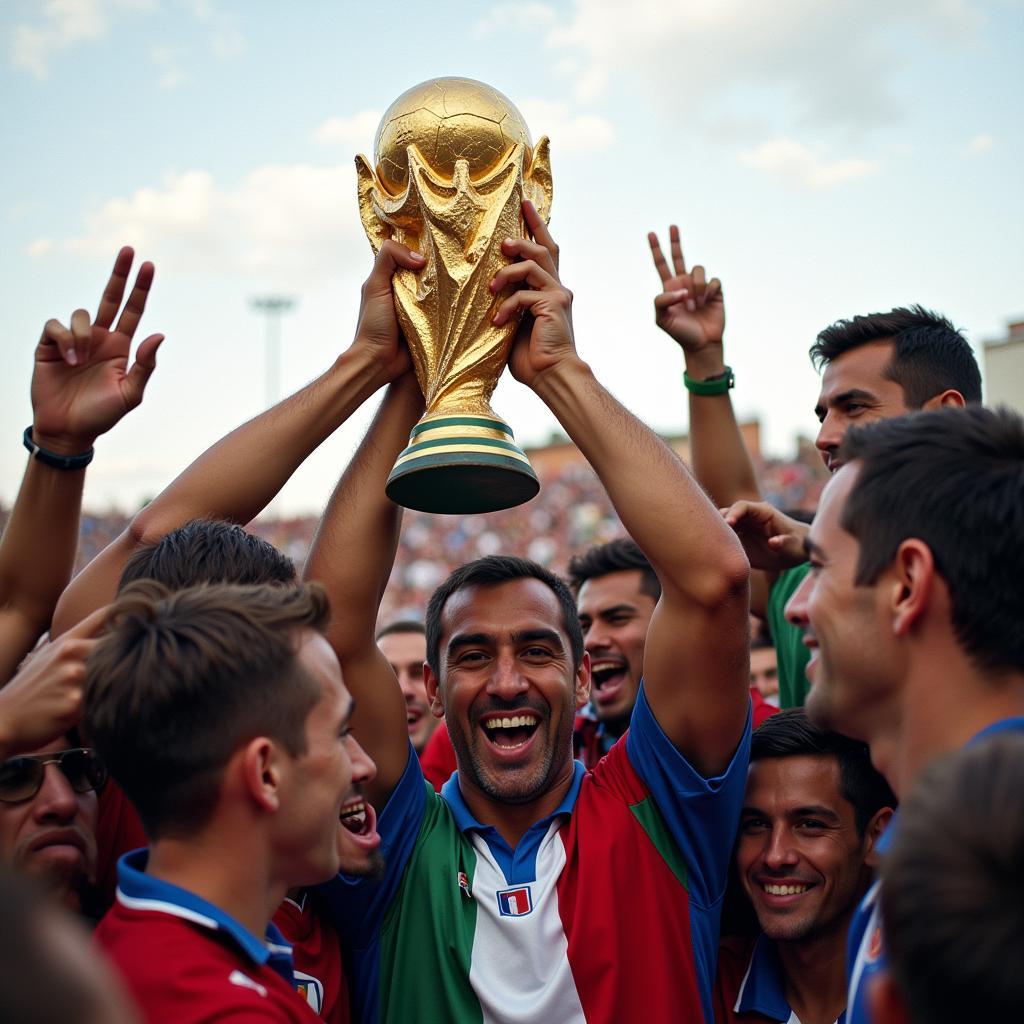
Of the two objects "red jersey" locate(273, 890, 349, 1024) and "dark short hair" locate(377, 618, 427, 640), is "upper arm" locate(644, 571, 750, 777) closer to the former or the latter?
"red jersey" locate(273, 890, 349, 1024)

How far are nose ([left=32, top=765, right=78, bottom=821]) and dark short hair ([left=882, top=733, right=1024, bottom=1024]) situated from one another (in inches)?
71.4

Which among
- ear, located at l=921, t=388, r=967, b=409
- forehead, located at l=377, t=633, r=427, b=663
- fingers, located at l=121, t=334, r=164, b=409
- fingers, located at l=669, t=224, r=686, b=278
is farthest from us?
forehead, located at l=377, t=633, r=427, b=663

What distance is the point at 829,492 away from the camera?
213 centimetres

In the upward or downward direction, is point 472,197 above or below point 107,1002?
above

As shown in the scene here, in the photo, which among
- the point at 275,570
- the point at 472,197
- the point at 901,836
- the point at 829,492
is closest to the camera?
the point at 901,836

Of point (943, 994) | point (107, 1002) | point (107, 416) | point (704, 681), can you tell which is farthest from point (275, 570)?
point (943, 994)

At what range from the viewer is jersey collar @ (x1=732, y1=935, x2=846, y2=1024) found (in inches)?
107

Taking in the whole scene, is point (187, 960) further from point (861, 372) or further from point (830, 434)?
point (861, 372)

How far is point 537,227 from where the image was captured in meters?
3.02

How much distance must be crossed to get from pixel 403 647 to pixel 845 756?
342cm

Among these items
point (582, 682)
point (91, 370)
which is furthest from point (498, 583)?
point (91, 370)

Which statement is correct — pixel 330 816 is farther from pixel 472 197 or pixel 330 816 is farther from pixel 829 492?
pixel 472 197

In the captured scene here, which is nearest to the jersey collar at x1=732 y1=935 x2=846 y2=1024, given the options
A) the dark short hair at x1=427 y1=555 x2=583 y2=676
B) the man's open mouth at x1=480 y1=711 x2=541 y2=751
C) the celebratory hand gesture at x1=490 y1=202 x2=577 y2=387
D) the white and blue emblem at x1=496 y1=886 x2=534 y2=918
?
the white and blue emblem at x1=496 y1=886 x2=534 y2=918

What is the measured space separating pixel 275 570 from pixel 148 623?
66 cm
